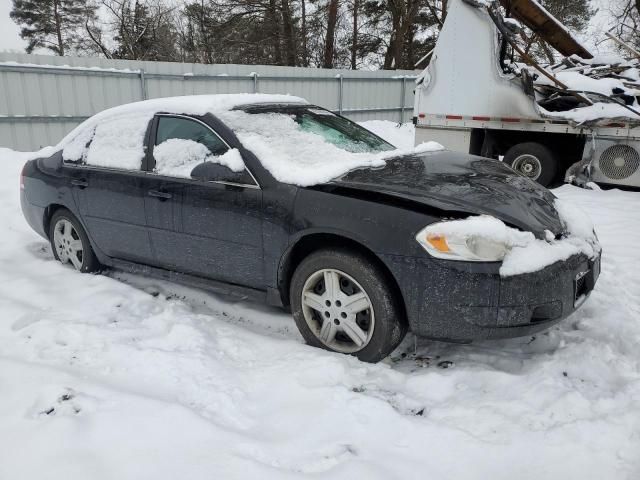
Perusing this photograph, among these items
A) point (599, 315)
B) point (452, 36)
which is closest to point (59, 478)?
point (599, 315)

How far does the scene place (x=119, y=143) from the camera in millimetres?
4199

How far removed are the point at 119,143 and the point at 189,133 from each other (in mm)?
797

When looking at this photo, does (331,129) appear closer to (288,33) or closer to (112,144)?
(112,144)

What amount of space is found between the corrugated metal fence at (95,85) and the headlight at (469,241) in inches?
419

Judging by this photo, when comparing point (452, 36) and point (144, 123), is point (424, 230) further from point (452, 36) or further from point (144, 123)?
point (452, 36)

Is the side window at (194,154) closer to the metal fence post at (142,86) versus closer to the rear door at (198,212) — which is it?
the rear door at (198,212)

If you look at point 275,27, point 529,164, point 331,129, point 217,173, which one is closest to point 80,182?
point 217,173

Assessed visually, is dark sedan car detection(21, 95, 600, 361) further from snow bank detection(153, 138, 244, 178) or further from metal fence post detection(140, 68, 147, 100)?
metal fence post detection(140, 68, 147, 100)

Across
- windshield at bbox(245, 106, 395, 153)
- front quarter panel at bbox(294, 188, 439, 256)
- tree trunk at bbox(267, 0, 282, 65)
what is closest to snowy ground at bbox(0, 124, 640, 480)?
front quarter panel at bbox(294, 188, 439, 256)

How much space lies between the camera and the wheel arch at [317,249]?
117 inches

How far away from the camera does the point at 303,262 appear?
10.5ft

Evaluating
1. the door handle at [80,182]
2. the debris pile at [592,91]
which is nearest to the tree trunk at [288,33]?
the debris pile at [592,91]

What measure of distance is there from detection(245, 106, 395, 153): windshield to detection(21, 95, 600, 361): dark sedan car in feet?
0.06

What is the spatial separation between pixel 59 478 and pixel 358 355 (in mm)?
1624
